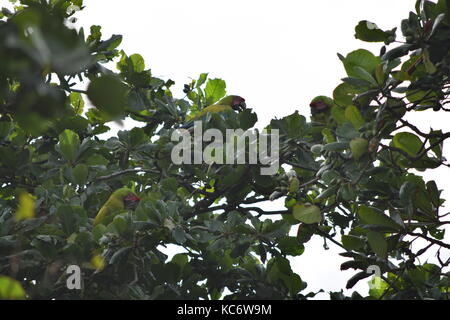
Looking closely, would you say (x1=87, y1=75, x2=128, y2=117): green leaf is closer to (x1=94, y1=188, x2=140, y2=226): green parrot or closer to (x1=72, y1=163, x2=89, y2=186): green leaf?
(x1=94, y1=188, x2=140, y2=226): green parrot

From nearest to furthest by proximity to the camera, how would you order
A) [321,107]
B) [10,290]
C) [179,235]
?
[10,290], [179,235], [321,107]

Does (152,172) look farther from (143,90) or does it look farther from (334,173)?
(334,173)

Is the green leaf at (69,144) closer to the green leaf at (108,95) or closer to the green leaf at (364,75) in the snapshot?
the green leaf at (364,75)

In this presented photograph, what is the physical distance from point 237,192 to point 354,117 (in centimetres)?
100

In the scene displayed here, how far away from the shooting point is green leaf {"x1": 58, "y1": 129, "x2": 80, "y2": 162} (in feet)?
10.6

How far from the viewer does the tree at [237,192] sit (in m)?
2.27

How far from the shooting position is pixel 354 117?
7.36 feet

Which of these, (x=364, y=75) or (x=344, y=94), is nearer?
(x=364, y=75)

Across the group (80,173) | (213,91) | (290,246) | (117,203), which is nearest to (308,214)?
(290,246)

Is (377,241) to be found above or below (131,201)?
below

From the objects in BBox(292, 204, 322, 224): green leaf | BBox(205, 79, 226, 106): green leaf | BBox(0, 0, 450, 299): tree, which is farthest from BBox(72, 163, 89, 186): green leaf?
BBox(292, 204, 322, 224): green leaf

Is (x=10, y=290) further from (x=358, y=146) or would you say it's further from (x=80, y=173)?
(x=80, y=173)
